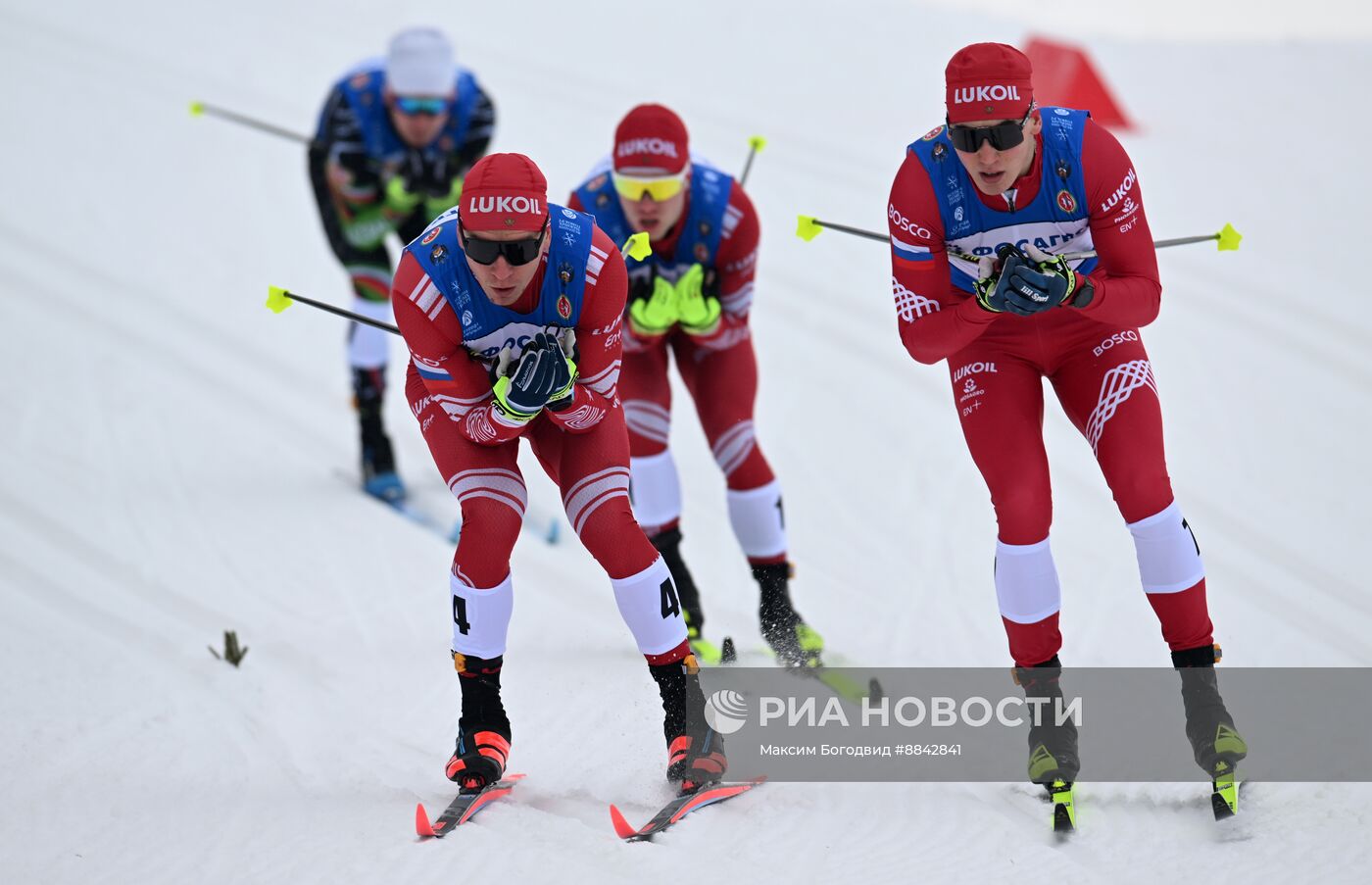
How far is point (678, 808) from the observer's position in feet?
14.9

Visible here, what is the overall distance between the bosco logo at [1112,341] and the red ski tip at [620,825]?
1.99 m

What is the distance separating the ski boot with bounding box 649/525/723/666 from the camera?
19.6ft

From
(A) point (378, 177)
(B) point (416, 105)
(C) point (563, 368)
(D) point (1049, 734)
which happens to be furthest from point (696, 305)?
(A) point (378, 177)

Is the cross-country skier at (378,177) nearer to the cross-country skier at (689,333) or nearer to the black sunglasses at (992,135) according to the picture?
the cross-country skier at (689,333)

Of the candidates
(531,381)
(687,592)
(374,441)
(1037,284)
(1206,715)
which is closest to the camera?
(1037,284)

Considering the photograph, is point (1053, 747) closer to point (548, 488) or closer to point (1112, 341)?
point (1112, 341)

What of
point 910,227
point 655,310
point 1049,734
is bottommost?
point 1049,734

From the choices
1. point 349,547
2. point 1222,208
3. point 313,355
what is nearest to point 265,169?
point 313,355

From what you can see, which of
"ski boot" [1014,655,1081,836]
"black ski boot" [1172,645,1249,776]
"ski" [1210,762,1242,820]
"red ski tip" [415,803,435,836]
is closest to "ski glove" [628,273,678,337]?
"ski boot" [1014,655,1081,836]

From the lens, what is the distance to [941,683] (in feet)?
17.4

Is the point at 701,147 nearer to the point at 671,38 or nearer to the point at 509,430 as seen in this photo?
the point at 671,38

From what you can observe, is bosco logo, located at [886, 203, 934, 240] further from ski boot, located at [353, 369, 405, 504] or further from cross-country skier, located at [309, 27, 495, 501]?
ski boot, located at [353, 369, 405, 504]

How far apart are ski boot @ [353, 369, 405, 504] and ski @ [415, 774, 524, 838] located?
3411 mm

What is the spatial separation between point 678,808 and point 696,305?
198 cm
